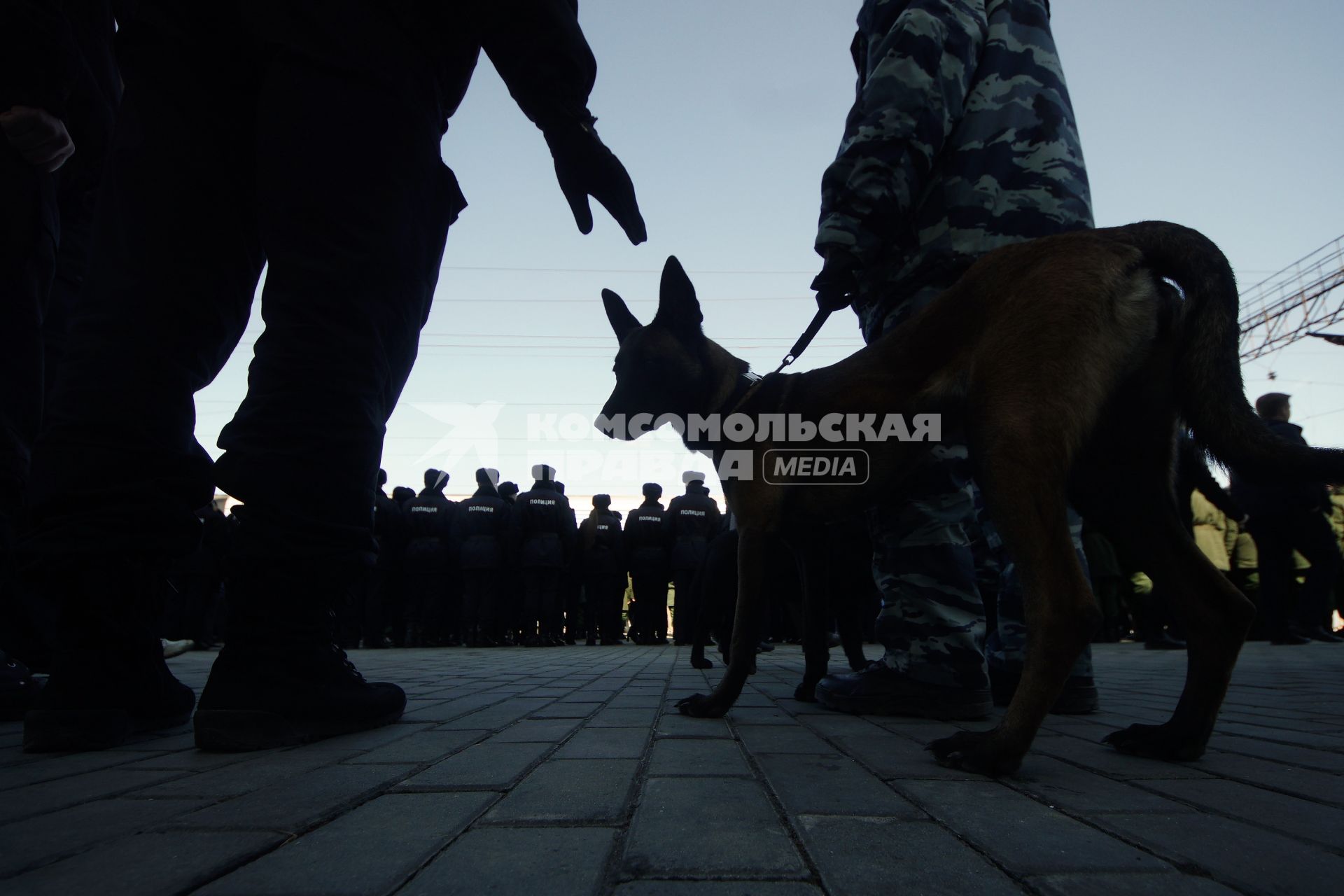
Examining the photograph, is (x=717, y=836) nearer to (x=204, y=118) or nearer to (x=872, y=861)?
(x=872, y=861)

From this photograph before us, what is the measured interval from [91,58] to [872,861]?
349 cm

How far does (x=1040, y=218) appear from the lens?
2775 millimetres

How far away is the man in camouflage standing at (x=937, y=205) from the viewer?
8.38 ft

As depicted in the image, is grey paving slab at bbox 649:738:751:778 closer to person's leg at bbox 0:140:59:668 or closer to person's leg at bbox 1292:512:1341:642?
person's leg at bbox 0:140:59:668

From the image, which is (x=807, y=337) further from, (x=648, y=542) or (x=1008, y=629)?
(x=648, y=542)

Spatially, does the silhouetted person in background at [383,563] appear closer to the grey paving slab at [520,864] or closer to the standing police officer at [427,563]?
the standing police officer at [427,563]

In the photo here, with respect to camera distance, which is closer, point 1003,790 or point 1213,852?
point 1213,852

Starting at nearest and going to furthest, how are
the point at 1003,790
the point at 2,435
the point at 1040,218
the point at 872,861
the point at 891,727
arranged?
the point at 872,861 → the point at 1003,790 → the point at 891,727 → the point at 2,435 → the point at 1040,218

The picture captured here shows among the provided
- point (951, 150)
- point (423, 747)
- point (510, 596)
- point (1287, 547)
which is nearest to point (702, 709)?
point (423, 747)

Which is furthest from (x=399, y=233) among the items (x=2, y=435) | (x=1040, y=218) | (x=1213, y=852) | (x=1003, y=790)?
(x=1040, y=218)

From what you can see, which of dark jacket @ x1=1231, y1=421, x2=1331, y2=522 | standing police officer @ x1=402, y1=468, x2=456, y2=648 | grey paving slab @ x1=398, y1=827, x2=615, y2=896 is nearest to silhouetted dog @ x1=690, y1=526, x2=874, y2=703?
grey paving slab @ x1=398, y1=827, x2=615, y2=896

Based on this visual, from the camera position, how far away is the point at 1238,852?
0.94 metres

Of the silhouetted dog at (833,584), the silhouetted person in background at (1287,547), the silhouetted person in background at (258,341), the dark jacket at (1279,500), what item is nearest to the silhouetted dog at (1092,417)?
the silhouetted person in background at (258,341)

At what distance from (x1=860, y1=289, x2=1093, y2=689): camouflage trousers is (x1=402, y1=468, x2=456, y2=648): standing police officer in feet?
29.5
